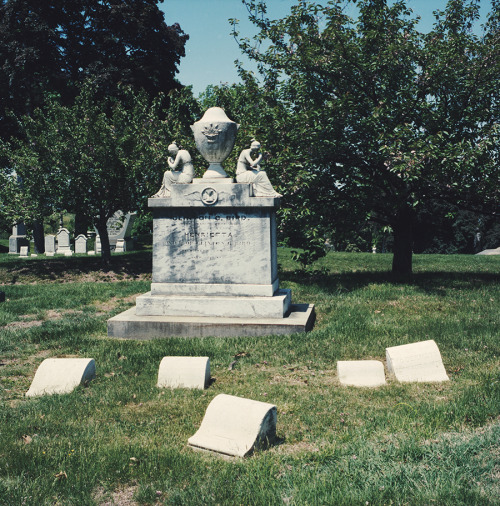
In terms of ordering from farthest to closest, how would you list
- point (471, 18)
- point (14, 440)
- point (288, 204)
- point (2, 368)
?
point (471, 18) < point (288, 204) < point (2, 368) < point (14, 440)

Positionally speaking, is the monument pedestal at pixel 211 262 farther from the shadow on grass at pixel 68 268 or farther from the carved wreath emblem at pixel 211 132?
the shadow on grass at pixel 68 268

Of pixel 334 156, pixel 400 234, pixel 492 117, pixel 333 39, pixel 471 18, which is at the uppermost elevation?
pixel 471 18

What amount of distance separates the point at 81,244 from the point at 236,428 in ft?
87.4

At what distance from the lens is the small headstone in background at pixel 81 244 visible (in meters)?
29.4

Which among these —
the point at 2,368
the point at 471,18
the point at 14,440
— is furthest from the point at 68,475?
the point at 471,18

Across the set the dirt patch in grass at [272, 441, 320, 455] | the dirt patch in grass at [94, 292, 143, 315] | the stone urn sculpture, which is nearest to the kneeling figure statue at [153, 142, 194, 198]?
the stone urn sculpture

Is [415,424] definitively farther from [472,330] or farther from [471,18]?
[471,18]

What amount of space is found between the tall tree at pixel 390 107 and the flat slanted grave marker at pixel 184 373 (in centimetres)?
705

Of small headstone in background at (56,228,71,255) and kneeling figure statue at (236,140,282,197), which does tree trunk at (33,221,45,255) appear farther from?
kneeling figure statue at (236,140,282,197)

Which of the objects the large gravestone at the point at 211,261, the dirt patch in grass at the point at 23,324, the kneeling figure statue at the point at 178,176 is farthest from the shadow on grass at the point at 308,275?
the dirt patch in grass at the point at 23,324

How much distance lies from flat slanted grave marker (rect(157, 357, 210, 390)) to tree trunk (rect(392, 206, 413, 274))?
9477 mm

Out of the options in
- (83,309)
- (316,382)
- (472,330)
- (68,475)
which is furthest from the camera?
(83,309)

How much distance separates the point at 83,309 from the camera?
1186 cm

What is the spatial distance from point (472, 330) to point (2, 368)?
Result: 22.9 ft
